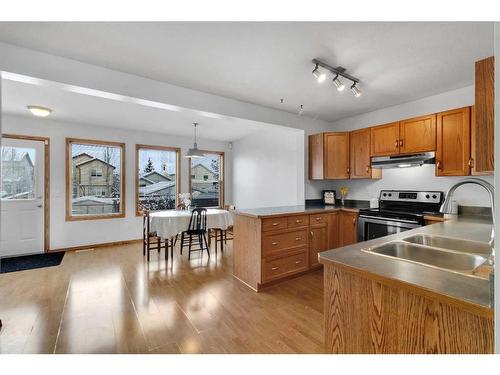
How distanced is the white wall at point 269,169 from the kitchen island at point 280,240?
954mm

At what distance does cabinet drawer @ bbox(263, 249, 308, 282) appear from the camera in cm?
277

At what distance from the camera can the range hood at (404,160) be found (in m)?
2.92

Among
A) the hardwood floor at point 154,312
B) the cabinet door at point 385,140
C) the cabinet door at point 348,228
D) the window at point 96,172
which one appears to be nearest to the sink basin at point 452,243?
the hardwood floor at point 154,312

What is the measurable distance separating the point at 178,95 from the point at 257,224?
180cm

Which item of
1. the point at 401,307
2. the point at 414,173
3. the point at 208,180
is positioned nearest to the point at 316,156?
the point at 414,173

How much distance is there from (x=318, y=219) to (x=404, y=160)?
1.36 meters

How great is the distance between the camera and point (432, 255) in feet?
4.56

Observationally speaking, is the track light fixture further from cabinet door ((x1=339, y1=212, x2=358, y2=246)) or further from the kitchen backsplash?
cabinet door ((x1=339, y1=212, x2=358, y2=246))

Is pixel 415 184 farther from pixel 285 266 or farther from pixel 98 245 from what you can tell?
pixel 98 245

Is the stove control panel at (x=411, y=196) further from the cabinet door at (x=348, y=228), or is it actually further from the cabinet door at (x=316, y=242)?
the cabinet door at (x=316, y=242)

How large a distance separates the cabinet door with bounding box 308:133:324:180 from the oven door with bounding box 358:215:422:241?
1.07 m

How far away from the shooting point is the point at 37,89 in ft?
9.53
